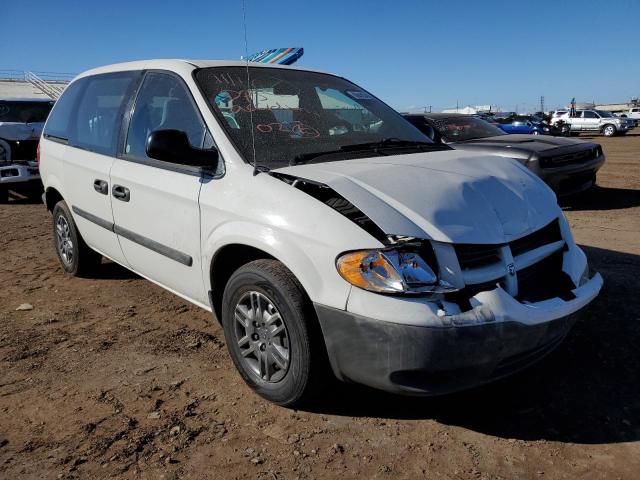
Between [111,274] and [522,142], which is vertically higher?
[522,142]

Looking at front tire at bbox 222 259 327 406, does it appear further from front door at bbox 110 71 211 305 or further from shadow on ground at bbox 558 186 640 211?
shadow on ground at bbox 558 186 640 211

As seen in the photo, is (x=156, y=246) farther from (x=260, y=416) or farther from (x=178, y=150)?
(x=260, y=416)

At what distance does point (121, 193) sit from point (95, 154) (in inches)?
24.4

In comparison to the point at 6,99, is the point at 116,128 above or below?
below

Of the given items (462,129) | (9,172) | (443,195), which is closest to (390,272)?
(443,195)

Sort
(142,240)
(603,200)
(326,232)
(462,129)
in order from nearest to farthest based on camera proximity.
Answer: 1. (326,232)
2. (142,240)
3. (603,200)
4. (462,129)

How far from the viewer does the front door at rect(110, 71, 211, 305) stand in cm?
309

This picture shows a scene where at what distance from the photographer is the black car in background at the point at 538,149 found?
7.35m

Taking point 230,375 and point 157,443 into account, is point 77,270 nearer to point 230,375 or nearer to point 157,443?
point 230,375

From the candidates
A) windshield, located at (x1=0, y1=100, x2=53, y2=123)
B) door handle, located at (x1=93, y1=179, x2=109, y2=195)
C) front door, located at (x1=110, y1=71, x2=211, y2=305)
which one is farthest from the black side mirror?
windshield, located at (x1=0, y1=100, x2=53, y2=123)

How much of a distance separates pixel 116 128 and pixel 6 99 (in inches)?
325

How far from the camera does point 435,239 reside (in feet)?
7.43

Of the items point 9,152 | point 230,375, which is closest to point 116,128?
point 230,375

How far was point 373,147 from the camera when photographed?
3283mm
